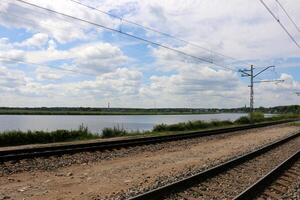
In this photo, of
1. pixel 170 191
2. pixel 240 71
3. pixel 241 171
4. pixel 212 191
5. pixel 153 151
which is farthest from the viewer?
pixel 240 71

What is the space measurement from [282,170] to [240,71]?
44925mm

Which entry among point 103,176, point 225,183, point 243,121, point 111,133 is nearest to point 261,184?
point 225,183

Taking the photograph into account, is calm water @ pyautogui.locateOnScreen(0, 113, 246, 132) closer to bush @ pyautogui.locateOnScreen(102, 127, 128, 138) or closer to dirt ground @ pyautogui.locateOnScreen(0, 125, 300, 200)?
bush @ pyautogui.locateOnScreen(102, 127, 128, 138)

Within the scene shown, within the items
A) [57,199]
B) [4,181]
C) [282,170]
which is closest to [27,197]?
[57,199]

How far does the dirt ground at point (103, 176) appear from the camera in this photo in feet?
34.6

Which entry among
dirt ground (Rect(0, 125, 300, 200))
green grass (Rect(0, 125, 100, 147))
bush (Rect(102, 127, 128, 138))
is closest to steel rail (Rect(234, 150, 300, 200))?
dirt ground (Rect(0, 125, 300, 200))

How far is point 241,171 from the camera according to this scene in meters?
14.8

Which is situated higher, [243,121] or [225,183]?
[243,121]

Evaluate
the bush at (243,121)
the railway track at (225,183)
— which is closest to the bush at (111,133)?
the railway track at (225,183)

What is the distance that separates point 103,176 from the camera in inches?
515

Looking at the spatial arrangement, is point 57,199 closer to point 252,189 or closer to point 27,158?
point 252,189

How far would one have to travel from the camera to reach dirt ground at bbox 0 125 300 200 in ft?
34.6

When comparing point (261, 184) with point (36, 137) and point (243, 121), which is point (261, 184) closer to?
point (36, 137)

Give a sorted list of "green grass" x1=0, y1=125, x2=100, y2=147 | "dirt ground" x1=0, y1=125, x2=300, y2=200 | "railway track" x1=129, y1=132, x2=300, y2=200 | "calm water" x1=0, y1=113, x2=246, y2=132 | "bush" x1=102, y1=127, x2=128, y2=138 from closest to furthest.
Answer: "railway track" x1=129, y1=132, x2=300, y2=200 → "dirt ground" x1=0, y1=125, x2=300, y2=200 → "green grass" x1=0, y1=125, x2=100, y2=147 → "bush" x1=102, y1=127, x2=128, y2=138 → "calm water" x1=0, y1=113, x2=246, y2=132
